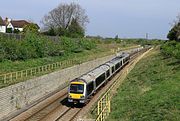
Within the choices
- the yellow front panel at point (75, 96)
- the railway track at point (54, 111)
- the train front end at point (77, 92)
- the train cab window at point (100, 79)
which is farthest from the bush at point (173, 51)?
the yellow front panel at point (75, 96)

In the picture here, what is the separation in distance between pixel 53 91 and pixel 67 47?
105 ft

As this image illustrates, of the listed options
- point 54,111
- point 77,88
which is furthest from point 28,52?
point 54,111

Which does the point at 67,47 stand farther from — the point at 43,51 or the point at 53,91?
the point at 53,91

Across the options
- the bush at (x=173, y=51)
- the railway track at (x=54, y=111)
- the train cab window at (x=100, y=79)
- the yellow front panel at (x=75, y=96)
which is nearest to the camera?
the railway track at (x=54, y=111)

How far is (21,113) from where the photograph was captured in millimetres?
28844

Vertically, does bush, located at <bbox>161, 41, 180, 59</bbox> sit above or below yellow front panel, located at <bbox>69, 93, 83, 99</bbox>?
above

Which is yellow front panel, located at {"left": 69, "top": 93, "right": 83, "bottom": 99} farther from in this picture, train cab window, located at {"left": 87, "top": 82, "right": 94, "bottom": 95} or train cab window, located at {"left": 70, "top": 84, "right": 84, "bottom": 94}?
train cab window, located at {"left": 87, "top": 82, "right": 94, "bottom": 95}

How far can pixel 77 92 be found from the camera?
30203 millimetres

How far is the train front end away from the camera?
30.1 metres

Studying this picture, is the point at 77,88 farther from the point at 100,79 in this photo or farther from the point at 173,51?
the point at 173,51

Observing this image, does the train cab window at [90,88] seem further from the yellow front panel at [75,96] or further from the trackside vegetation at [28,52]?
the trackside vegetation at [28,52]

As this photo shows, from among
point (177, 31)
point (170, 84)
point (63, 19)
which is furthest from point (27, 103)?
point (63, 19)

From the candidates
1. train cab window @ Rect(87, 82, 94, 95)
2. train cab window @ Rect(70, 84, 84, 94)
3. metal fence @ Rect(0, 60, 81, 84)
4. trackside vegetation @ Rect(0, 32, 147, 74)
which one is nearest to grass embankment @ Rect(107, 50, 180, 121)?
train cab window @ Rect(87, 82, 94, 95)

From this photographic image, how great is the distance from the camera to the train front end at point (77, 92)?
30.1 metres
